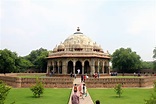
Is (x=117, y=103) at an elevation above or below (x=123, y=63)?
below

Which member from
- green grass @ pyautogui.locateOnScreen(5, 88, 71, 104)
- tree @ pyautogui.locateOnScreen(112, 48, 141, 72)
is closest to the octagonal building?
tree @ pyautogui.locateOnScreen(112, 48, 141, 72)

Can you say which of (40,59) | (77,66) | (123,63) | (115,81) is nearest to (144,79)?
(115,81)

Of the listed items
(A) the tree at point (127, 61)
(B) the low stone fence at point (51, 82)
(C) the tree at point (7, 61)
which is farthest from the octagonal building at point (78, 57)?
(A) the tree at point (127, 61)

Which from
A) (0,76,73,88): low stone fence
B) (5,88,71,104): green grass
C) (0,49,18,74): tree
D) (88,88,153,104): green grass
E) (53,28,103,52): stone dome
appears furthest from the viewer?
(0,49,18,74): tree

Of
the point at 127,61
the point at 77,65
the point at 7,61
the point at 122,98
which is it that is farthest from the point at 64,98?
the point at 127,61

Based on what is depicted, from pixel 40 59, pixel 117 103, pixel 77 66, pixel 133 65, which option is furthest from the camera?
pixel 40 59

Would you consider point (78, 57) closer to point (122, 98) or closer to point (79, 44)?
point (79, 44)

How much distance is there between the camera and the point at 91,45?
40.9m

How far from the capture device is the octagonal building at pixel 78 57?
3450cm

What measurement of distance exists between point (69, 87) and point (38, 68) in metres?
36.7

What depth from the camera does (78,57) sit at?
34.5 meters

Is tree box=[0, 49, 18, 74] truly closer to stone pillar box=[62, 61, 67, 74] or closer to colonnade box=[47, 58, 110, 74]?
colonnade box=[47, 58, 110, 74]

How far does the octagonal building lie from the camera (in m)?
34.5

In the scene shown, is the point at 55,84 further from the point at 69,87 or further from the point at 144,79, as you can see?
the point at 144,79
